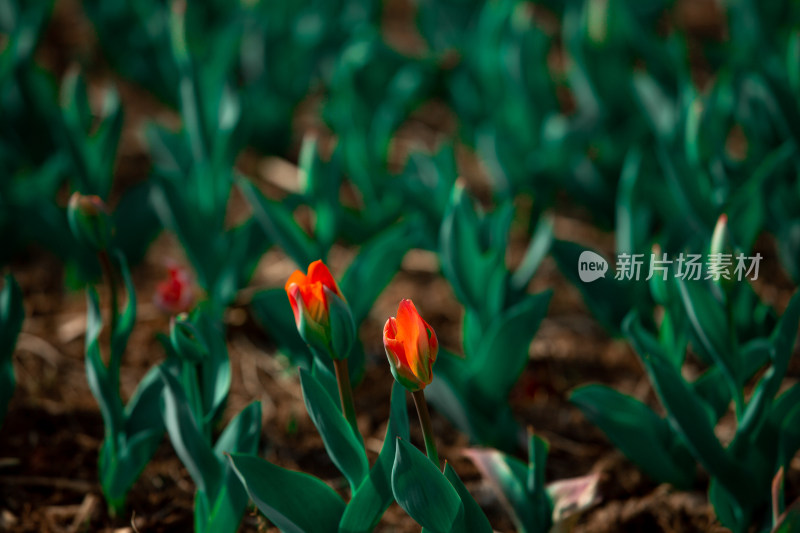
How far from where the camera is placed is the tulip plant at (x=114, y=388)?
1.21 metres

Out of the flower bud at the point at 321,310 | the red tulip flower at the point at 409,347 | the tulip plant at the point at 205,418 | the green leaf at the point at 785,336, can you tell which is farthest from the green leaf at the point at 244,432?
the green leaf at the point at 785,336

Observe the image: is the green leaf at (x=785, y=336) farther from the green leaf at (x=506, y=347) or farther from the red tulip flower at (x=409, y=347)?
the red tulip flower at (x=409, y=347)

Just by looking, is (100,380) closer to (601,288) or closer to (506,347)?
(506,347)

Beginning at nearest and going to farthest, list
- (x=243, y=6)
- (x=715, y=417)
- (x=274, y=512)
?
(x=274, y=512), (x=715, y=417), (x=243, y=6)

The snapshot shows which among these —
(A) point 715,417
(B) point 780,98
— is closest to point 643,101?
(B) point 780,98

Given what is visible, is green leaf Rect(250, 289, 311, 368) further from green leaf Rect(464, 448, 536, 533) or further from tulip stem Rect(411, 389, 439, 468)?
tulip stem Rect(411, 389, 439, 468)

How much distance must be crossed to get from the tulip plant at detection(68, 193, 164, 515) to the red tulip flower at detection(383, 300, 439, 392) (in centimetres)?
51

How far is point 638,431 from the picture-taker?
52.1 inches

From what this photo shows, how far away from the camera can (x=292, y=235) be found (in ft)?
5.04

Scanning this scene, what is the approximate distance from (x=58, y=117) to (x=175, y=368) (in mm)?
912

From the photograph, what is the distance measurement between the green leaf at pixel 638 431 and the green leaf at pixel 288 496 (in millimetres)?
424

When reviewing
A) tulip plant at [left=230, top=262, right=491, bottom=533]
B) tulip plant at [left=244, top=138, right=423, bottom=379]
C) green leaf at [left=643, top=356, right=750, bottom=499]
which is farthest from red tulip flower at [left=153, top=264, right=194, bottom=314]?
green leaf at [left=643, top=356, right=750, bottom=499]

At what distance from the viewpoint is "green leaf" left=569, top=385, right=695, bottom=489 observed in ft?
4.28

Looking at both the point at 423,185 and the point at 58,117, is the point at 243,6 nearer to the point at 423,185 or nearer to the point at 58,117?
the point at 58,117
